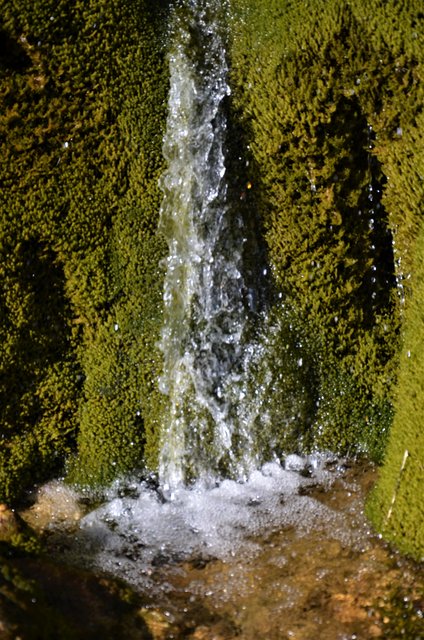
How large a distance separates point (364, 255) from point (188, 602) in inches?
60.6

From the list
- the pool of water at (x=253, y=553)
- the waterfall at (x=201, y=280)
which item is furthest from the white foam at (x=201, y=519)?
the waterfall at (x=201, y=280)

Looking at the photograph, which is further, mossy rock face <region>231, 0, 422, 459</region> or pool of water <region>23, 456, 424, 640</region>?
mossy rock face <region>231, 0, 422, 459</region>

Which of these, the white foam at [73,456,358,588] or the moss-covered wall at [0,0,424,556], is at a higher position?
the moss-covered wall at [0,0,424,556]

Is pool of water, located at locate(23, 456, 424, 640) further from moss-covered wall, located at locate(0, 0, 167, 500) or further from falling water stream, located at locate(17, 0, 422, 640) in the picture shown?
moss-covered wall, located at locate(0, 0, 167, 500)

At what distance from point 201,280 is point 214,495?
0.90 m

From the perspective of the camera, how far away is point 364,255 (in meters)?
3.79

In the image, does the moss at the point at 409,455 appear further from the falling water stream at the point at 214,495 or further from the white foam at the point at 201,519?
the white foam at the point at 201,519

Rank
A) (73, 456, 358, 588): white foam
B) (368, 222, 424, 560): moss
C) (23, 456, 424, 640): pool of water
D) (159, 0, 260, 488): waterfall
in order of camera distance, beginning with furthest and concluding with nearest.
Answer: (159, 0, 260, 488): waterfall < (73, 456, 358, 588): white foam < (368, 222, 424, 560): moss < (23, 456, 424, 640): pool of water

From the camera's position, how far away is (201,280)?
12.5 feet

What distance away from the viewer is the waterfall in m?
3.63

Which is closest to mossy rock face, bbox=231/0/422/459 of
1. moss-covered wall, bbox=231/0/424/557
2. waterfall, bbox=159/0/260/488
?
moss-covered wall, bbox=231/0/424/557

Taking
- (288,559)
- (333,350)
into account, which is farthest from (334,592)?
(333,350)

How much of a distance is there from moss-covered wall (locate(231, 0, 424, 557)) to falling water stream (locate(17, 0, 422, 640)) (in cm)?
13

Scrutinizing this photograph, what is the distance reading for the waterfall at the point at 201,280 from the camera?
363 cm
